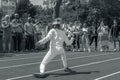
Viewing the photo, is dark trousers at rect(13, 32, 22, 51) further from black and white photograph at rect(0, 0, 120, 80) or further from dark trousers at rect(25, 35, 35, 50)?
dark trousers at rect(25, 35, 35, 50)

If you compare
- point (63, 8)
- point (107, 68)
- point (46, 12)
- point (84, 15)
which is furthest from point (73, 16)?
point (107, 68)

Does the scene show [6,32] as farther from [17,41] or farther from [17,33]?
[17,41]

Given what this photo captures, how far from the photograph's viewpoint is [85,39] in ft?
82.0

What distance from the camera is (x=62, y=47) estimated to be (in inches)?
474

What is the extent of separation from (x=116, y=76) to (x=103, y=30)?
13.1 m

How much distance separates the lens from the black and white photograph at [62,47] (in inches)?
468

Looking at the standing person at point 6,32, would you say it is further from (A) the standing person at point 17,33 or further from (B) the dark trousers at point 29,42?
(B) the dark trousers at point 29,42

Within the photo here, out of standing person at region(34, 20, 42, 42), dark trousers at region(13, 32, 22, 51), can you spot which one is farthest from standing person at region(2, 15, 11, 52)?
standing person at region(34, 20, 42, 42)

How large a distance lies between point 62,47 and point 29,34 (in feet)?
40.8

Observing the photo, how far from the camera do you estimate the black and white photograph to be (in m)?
11.9

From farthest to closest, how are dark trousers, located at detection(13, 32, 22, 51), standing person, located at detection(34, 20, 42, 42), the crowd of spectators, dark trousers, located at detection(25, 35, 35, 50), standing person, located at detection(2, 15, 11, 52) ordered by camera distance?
standing person, located at detection(34, 20, 42, 42) < dark trousers, located at detection(25, 35, 35, 50) < dark trousers, located at detection(13, 32, 22, 51) < the crowd of spectators < standing person, located at detection(2, 15, 11, 52)

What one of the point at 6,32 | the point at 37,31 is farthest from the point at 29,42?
the point at 6,32

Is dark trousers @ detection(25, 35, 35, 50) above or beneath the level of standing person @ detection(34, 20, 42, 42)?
beneath

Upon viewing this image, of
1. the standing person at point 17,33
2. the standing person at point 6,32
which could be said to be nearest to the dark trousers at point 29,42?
the standing person at point 17,33
